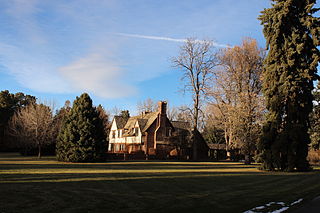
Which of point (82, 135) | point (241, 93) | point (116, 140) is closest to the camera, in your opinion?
point (82, 135)

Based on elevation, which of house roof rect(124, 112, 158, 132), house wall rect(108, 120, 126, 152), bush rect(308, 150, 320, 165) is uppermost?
house roof rect(124, 112, 158, 132)

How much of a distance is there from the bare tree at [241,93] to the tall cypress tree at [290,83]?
14.8m

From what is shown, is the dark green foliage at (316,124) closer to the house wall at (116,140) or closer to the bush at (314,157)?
the bush at (314,157)

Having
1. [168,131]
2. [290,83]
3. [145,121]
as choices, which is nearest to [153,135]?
[168,131]

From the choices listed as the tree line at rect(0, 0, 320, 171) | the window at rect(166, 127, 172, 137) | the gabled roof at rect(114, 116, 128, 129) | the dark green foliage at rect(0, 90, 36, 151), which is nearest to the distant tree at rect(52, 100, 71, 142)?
the tree line at rect(0, 0, 320, 171)

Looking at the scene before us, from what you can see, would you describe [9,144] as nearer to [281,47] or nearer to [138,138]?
[138,138]

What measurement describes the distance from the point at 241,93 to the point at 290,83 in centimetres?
1682

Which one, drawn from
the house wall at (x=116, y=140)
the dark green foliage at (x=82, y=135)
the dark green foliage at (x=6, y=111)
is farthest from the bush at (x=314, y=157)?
the dark green foliage at (x=6, y=111)

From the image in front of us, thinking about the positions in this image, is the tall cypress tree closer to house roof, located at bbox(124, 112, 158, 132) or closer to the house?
the house

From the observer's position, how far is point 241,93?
4178 cm

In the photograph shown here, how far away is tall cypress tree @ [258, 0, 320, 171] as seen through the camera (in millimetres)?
24797

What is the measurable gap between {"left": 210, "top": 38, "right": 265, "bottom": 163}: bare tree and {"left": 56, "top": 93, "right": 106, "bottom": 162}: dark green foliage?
1971 cm

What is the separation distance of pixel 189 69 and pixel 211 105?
784cm

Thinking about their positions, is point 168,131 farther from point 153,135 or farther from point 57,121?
point 57,121
